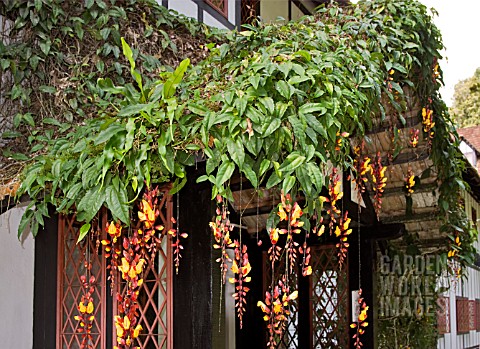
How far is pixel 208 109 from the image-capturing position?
3.47m

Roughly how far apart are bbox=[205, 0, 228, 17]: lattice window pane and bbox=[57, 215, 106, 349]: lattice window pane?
98.1 inches

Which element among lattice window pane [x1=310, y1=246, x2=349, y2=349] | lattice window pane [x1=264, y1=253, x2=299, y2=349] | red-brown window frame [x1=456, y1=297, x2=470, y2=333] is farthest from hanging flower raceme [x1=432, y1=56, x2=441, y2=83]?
red-brown window frame [x1=456, y1=297, x2=470, y2=333]

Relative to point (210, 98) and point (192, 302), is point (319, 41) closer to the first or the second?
point (210, 98)

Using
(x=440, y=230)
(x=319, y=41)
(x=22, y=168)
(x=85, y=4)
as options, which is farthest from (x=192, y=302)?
(x=440, y=230)

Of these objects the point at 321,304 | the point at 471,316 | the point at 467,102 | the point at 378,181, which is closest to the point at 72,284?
the point at 378,181

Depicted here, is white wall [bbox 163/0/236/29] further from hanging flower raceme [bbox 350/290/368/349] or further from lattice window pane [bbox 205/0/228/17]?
hanging flower raceme [bbox 350/290/368/349]

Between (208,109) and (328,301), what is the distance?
486 cm

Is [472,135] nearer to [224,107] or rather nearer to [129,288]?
[129,288]

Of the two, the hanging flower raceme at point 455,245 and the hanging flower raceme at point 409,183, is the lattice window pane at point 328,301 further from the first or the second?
the hanging flower raceme at point 409,183

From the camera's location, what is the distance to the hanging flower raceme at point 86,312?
13.9ft

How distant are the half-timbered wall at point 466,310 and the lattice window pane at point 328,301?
12.5 ft

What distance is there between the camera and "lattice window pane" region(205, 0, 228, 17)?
6.50 m

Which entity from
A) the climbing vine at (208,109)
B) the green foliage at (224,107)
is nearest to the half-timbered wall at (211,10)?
the climbing vine at (208,109)

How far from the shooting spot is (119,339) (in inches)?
157
